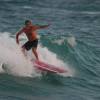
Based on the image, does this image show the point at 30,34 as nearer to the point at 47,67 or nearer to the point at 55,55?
the point at 47,67

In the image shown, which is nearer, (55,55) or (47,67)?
(47,67)

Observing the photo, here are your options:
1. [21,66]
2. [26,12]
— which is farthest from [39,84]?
[26,12]

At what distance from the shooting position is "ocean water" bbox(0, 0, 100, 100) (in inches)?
680

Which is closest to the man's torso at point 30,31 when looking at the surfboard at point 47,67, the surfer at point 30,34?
the surfer at point 30,34

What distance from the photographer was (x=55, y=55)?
71.3ft

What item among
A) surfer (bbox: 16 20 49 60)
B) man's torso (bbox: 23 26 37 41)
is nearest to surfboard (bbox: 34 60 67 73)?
surfer (bbox: 16 20 49 60)

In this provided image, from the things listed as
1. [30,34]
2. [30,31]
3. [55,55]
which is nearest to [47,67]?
[30,34]

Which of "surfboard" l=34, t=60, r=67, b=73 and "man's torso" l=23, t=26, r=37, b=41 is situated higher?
"man's torso" l=23, t=26, r=37, b=41

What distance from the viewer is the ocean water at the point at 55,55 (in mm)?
17266

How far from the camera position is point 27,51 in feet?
61.8

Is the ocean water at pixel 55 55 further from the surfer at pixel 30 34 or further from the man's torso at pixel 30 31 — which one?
the man's torso at pixel 30 31

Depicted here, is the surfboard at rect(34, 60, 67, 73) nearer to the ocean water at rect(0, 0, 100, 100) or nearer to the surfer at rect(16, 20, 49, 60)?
the ocean water at rect(0, 0, 100, 100)

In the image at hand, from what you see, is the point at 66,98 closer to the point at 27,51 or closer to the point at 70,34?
the point at 27,51

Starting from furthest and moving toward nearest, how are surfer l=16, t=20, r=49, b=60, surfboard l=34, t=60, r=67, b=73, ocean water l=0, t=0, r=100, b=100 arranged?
surfboard l=34, t=60, r=67, b=73
surfer l=16, t=20, r=49, b=60
ocean water l=0, t=0, r=100, b=100
